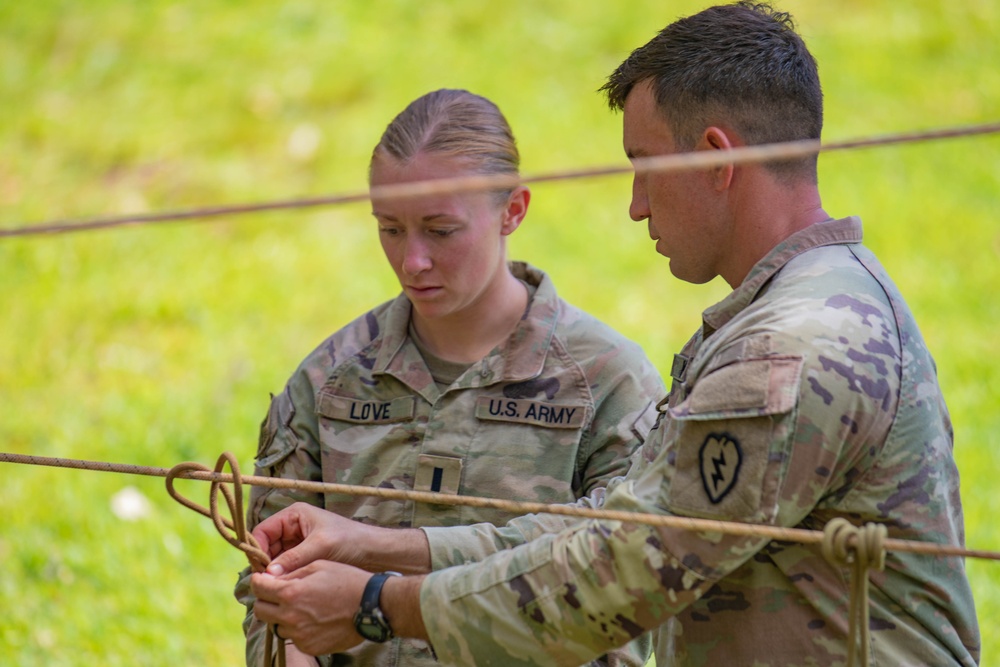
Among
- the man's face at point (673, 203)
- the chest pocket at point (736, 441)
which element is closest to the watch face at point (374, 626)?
the chest pocket at point (736, 441)

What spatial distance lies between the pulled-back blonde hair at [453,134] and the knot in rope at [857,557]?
1321mm

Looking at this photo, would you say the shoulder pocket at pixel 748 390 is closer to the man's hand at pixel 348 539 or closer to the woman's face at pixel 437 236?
the man's hand at pixel 348 539

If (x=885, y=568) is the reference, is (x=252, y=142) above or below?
above

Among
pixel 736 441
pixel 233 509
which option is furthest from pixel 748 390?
pixel 233 509

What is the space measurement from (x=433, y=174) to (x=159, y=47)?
266 inches

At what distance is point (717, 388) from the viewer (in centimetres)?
190

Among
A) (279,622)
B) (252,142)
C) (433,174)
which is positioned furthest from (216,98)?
(279,622)

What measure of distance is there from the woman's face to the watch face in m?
0.86

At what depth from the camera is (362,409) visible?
2.87 m

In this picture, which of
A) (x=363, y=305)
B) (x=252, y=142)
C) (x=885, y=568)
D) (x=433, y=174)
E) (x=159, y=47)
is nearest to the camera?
(x=885, y=568)

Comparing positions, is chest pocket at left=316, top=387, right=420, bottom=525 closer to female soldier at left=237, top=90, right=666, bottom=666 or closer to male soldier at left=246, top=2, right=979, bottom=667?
female soldier at left=237, top=90, right=666, bottom=666

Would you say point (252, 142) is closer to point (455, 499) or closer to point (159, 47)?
point (159, 47)

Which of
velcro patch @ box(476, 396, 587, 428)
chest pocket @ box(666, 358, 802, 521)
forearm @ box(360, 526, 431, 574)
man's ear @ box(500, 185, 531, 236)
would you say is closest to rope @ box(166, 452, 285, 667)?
forearm @ box(360, 526, 431, 574)

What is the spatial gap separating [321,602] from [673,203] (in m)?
0.99
